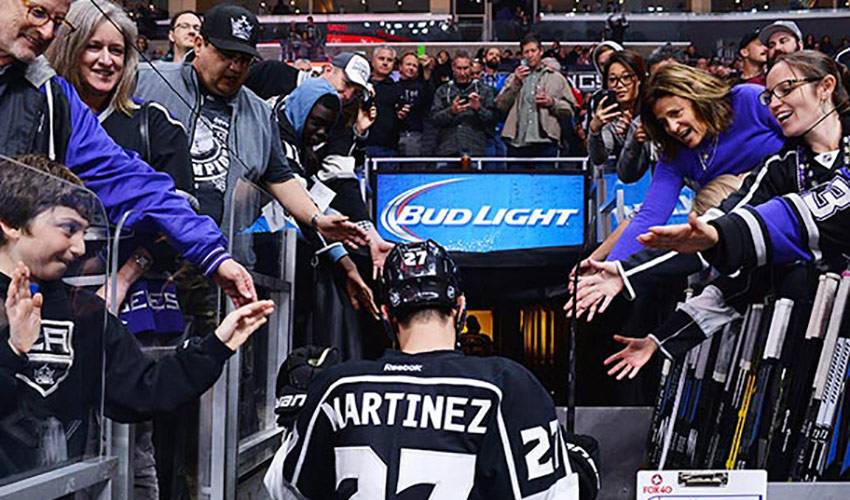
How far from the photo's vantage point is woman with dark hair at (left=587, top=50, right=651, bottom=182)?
5.18m

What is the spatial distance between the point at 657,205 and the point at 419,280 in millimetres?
1894

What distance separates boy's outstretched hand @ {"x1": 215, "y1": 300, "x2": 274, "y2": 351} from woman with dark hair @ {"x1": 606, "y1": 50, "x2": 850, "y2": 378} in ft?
3.03

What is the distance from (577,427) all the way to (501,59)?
1000cm

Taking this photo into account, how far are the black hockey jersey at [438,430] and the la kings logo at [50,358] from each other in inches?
21.0

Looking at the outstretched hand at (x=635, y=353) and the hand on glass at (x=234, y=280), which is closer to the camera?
the hand on glass at (x=234, y=280)

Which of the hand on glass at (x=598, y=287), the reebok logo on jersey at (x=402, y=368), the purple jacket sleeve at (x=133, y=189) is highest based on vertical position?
the purple jacket sleeve at (x=133, y=189)

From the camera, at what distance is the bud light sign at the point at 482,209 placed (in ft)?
20.6

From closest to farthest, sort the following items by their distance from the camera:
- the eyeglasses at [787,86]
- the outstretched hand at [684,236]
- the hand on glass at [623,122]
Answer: the outstretched hand at [684,236] < the eyeglasses at [787,86] < the hand on glass at [623,122]

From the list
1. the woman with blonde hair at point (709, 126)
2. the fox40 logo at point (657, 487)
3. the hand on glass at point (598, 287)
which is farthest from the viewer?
the woman with blonde hair at point (709, 126)

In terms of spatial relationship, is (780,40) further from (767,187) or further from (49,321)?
(49,321)

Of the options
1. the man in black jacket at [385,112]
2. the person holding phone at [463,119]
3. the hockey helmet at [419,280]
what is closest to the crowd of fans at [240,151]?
the hockey helmet at [419,280]

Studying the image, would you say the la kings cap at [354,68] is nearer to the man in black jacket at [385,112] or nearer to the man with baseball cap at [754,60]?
the man with baseball cap at [754,60]

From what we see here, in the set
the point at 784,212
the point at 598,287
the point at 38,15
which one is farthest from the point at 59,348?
the point at 784,212

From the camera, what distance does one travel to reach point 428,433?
2.49 m
